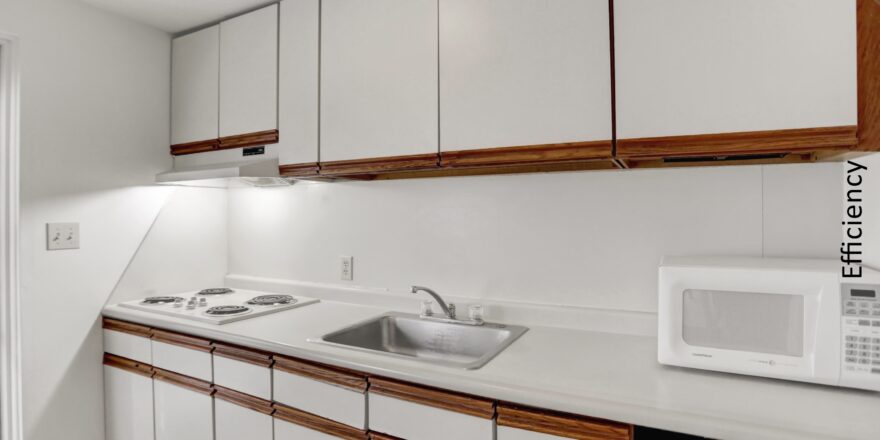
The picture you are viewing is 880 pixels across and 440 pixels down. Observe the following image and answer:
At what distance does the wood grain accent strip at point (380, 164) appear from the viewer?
164 centimetres

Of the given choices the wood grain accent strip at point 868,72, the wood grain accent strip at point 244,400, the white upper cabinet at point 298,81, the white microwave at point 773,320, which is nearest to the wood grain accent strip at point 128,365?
the wood grain accent strip at point 244,400

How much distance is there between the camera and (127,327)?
206cm

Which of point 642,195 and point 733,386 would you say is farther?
point 642,195

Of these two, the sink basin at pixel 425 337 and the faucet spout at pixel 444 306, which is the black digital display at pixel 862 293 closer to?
the sink basin at pixel 425 337

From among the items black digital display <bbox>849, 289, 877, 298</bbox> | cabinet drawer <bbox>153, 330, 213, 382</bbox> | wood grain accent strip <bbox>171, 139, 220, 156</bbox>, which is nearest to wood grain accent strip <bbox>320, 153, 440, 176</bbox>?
wood grain accent strip <bbox>171, 139, 220, 156</bbox>

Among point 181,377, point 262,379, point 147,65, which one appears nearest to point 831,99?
point 262,379

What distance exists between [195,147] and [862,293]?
259 cm

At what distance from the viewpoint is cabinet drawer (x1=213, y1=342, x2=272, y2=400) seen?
162 cm

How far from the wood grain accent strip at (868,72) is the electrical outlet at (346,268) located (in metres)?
1.87

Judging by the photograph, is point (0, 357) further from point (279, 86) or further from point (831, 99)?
point (831, 99)

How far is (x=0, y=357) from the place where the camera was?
75.0 inches

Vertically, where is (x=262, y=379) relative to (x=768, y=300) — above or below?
below

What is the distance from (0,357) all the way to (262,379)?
48.4 inches

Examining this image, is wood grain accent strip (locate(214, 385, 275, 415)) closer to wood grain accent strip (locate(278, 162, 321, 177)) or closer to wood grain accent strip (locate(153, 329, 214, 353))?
wood grain accent strip (locate(153, 329, 214, 353))
